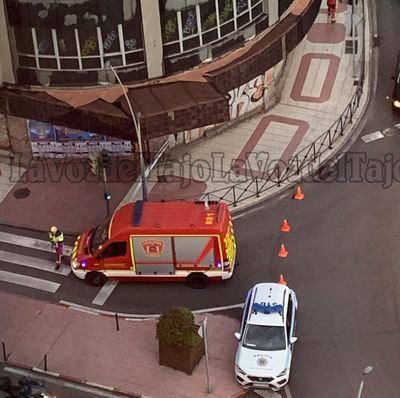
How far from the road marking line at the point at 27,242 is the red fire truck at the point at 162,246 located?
2307mm

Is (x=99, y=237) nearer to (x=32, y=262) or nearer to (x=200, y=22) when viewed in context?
(x=32, y=262)

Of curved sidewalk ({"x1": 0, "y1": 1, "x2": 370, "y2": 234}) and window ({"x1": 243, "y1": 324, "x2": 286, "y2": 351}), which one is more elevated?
curved sidewalk ({"x1": 0, "y1": 1, "x2": 370, "y2": 234})

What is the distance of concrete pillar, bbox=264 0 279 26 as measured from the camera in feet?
131

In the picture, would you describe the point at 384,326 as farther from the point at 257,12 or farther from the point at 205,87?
the point at 257,12

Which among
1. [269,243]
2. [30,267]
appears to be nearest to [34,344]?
[30,267]

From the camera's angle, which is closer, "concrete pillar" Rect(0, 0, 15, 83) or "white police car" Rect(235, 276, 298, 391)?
"white police car" Rect(235, 276, 298, 391)

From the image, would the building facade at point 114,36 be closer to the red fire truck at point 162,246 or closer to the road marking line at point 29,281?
the red fire truck at point 162,246

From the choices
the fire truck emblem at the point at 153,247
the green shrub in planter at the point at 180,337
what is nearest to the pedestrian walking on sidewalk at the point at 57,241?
the fire truck emblem at the point at 153,247

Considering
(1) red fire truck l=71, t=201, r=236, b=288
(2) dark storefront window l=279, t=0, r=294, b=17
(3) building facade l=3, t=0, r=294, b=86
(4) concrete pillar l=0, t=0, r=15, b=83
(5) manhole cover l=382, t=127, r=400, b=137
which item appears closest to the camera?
(1) red fire truck l=71, t=201, r=236, b=288

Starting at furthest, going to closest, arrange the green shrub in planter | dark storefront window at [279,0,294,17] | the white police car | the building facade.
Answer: dark storefront window at [279,0,294,17] → the building facade → the green shrub in planter → the white police car

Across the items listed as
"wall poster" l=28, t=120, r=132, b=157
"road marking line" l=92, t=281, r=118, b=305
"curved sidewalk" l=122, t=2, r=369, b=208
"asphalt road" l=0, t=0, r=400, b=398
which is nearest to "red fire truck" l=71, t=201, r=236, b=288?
"road marking line" l=92, t=281, r=118, b=305

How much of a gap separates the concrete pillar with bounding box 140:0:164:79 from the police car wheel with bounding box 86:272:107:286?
9156 mm

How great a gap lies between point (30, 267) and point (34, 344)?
4.27 meters

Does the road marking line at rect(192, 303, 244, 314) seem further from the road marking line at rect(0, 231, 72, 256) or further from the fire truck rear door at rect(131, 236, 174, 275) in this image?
the road marking line at rect(0, 231, 72, 256)
